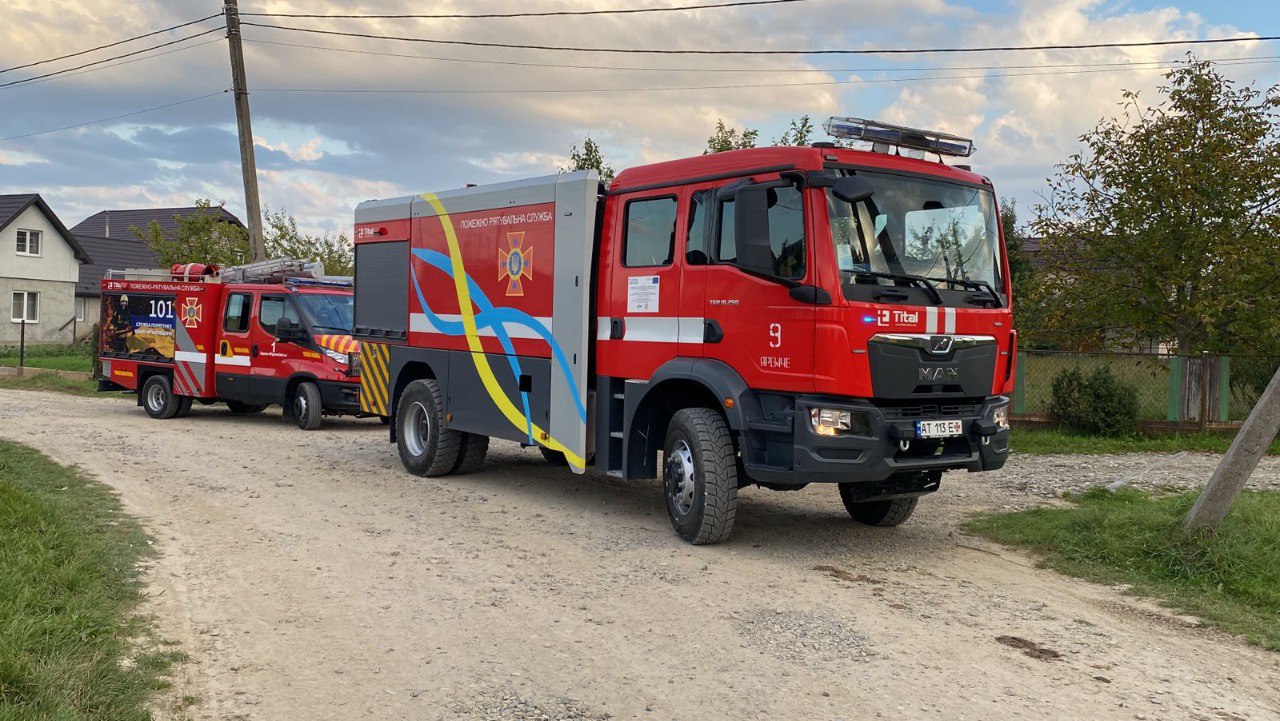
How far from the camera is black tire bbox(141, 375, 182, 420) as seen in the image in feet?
57.6

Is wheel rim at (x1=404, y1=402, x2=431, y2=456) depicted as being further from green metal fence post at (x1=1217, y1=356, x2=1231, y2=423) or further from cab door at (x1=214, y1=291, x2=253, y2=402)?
green metal fence post at (x1=1217, y1=356, x2=1231, y2=423)

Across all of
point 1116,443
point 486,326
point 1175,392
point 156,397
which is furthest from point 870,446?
point 156,397

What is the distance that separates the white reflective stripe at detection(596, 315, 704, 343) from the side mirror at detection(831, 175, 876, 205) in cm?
146

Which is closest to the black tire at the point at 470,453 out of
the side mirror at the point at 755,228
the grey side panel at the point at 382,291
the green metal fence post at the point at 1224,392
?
the grey side panel at the point at 382,291

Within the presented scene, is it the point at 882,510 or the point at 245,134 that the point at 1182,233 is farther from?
the point at 245,134

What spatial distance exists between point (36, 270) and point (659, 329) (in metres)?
44.3

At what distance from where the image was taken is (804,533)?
342 inches

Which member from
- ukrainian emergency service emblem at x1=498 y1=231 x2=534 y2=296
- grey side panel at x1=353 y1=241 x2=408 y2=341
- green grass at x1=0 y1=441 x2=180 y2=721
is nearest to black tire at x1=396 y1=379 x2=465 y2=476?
grey side panel at x1=353 y1=241 x2=408 y2=341

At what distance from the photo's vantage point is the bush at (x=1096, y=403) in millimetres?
→ 15727

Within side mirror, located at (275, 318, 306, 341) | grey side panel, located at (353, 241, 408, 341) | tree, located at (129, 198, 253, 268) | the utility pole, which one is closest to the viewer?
grey side panel, located at (353, 241, 408, 341)

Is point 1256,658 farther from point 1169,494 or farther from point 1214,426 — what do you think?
point 1214,426

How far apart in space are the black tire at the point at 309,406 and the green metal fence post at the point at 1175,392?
1259 cm

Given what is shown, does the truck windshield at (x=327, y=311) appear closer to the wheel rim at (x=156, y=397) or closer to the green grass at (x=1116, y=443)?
the wheel rim at (x=156, y=397)

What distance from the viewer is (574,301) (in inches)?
361
